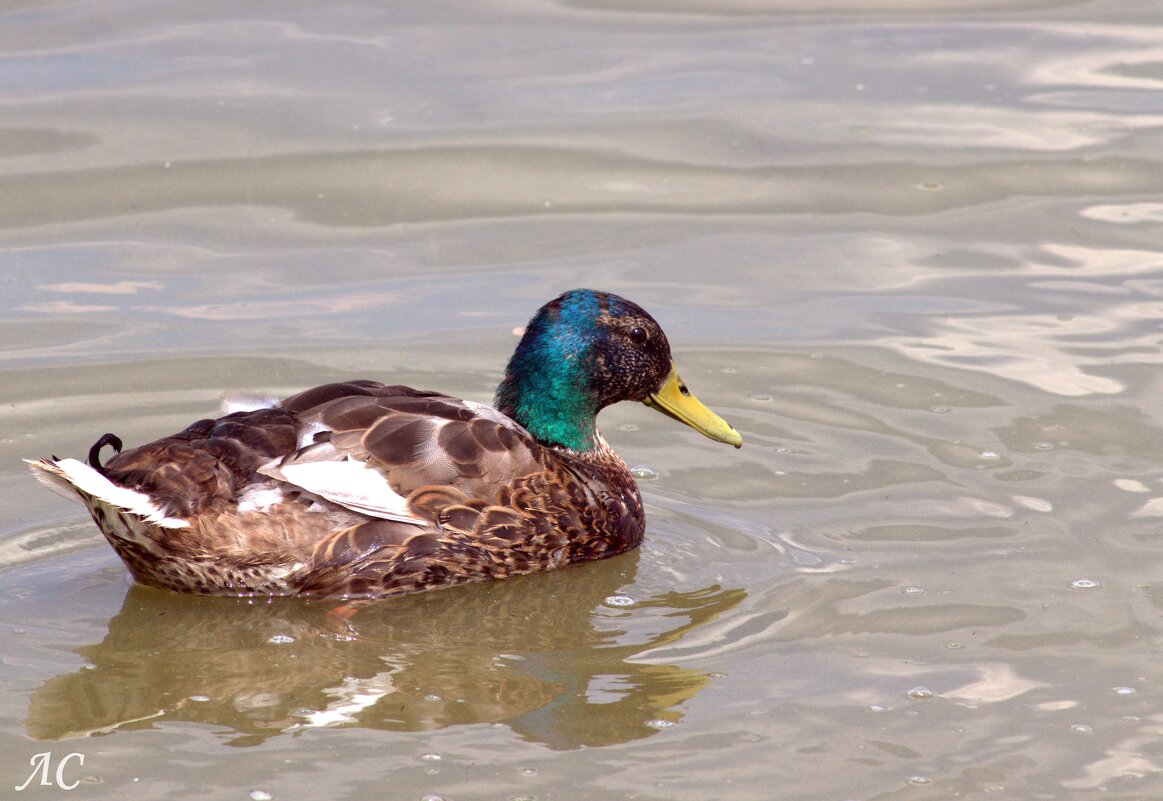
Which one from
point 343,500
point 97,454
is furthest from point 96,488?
point 343,500

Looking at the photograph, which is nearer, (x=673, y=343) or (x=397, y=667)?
(x=397, y=667)

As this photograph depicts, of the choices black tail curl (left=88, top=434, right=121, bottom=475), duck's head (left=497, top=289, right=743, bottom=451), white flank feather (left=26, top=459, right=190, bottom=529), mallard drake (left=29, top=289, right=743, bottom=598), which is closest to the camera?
white flank feather (left=26, top=459, right=190, bottom=529)

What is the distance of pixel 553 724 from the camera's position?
606 cm

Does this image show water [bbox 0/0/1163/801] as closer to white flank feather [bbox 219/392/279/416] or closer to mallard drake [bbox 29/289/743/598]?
mallard drake [bbox 29/289/743/598]

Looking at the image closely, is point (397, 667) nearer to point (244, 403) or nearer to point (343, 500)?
point (343, 500)

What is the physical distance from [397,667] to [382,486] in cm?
84

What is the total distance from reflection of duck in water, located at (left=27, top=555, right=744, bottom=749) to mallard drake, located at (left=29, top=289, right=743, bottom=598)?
17 cm

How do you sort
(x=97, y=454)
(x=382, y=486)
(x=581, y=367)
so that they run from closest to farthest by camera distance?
(x=97, y=454), (x=382, y=486), (x=581, y=367)

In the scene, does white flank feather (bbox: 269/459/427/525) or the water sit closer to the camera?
the water

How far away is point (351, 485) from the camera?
274 inches

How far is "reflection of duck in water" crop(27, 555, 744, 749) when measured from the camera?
6102 millimetres

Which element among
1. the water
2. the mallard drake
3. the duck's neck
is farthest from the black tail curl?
the duck's neck

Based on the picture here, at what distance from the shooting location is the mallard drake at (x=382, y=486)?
6.83 meters

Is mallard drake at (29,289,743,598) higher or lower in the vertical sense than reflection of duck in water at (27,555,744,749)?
higher
